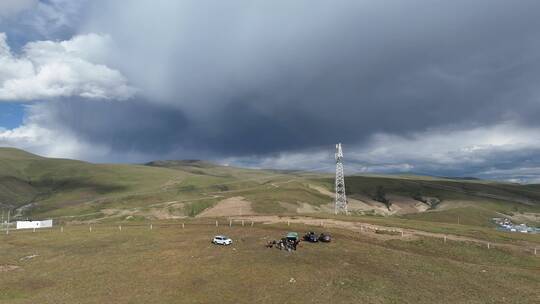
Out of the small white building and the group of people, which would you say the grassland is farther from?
the small white building

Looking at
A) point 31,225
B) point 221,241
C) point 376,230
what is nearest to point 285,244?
point 221,241

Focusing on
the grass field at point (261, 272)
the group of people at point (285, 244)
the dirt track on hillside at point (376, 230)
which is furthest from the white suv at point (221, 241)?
the dirt track on hillside at point (376, 230)

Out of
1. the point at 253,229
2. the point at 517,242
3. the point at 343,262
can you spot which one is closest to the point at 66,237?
the point at 253,229

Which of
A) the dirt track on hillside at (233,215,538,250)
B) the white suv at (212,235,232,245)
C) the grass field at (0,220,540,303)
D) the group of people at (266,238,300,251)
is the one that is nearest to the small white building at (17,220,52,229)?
the grass field at (0,220,540,303)

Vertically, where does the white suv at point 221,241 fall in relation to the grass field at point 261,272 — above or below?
above

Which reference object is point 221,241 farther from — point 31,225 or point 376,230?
point 31,225

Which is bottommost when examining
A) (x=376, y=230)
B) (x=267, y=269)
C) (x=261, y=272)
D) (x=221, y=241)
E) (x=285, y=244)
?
(x=261, y=272)

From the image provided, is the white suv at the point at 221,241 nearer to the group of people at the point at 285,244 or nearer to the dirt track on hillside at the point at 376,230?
the group of people at the point at 285,244

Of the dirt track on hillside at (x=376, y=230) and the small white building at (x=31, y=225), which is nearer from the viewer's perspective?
the dirt track on hillside at (x=376, y=230)

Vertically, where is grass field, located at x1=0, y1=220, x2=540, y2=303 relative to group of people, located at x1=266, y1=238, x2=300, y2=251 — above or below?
below
